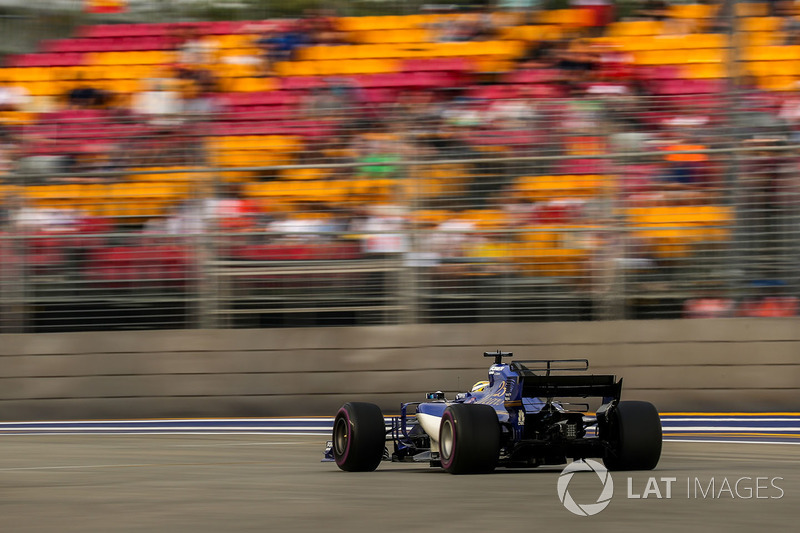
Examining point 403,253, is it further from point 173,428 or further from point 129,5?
point 129,5

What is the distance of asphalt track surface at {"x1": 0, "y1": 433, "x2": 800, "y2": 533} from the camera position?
4738 millimetres

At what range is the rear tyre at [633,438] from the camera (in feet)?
22.3

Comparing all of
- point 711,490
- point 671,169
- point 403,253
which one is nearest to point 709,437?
point 671,169

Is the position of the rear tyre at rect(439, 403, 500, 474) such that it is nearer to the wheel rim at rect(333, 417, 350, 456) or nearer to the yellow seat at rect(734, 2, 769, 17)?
the wheel rim at rect(333, 417, 350, 456)

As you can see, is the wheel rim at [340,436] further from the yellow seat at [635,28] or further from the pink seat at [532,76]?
the yellow seat at [635,28]

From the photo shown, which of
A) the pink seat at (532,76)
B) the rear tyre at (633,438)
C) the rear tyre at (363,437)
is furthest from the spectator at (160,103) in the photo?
the rear tyre at (633,438)

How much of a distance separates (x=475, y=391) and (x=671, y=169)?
4.63 m

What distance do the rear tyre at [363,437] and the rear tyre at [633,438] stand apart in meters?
1.29

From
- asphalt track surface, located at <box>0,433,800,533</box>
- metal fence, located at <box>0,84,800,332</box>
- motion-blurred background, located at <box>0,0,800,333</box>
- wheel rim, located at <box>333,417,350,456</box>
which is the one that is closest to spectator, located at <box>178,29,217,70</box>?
motion-blurred background, located at <box>0,0,800,333</box>

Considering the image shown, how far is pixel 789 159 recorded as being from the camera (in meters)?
11.3

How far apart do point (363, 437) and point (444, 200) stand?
4928mm

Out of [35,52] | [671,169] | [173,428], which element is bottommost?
[173,428]

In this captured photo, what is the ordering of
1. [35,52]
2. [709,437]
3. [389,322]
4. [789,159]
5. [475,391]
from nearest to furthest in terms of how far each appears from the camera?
[475,391] → [709,437] → [789,159] → [389,322] → [35,52]

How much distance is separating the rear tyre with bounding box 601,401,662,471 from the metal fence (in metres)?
4.73
